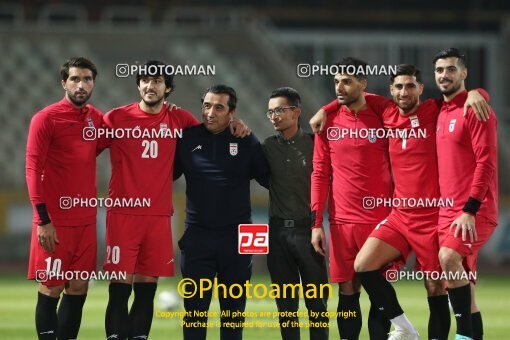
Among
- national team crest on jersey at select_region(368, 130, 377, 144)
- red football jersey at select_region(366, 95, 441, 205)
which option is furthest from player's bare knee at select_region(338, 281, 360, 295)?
national team crest on jersey at select_region(368, 130, 377, 144)

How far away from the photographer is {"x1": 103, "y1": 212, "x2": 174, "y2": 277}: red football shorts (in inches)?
307

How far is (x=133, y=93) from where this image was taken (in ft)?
75.3

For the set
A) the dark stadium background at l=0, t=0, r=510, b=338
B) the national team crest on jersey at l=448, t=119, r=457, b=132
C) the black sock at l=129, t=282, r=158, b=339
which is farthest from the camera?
Result: the dark stadium background at l=0, t=0, r=510, b=338

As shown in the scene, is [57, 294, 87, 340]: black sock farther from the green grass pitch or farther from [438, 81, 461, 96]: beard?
[438, 81, 461, 96]: beard

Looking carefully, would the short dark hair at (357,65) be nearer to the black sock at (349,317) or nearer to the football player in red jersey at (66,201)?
the black sock at (349,317)

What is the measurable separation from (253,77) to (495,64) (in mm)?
5737

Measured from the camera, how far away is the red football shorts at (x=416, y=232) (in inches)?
307

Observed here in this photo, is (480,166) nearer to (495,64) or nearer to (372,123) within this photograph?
(372,123)

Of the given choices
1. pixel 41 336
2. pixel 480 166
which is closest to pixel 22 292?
pixel 41 336

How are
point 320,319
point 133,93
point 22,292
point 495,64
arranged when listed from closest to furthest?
point 320,319, point 22,292, point 133,93, point 495,64

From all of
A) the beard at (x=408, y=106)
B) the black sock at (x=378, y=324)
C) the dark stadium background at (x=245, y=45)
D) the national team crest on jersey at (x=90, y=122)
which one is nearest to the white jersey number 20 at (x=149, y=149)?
the national team crest on jersey at (x=90, y=122)

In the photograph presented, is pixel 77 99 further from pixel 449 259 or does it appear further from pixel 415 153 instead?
pixel 449 259

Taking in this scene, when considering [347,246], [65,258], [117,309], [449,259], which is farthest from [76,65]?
[449,259]

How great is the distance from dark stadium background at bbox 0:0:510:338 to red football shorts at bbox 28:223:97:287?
12.3 metres
